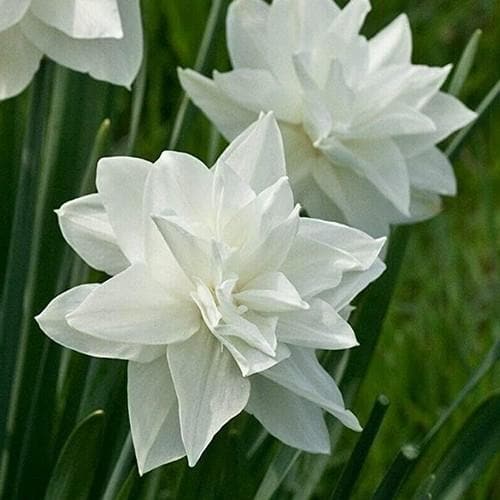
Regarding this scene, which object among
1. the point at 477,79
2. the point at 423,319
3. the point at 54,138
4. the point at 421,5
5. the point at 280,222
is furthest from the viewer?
the point at 421,5

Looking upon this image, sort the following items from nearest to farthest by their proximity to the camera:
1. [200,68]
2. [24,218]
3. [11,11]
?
1. [11,11]
2. [24,218]
3. [200,68]

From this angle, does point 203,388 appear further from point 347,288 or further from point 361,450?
point 361,450

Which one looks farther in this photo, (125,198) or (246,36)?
(246,36)

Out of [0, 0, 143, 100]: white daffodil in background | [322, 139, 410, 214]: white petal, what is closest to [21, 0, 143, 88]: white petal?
[0, 0, 143, 100]: white daffodil in background

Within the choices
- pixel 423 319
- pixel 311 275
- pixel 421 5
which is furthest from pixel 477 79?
pixel 311 275

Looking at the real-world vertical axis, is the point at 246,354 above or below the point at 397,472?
above

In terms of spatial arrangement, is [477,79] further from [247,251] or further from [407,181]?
[247,251]

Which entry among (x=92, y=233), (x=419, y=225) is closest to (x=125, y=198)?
(x=92, y=233)
